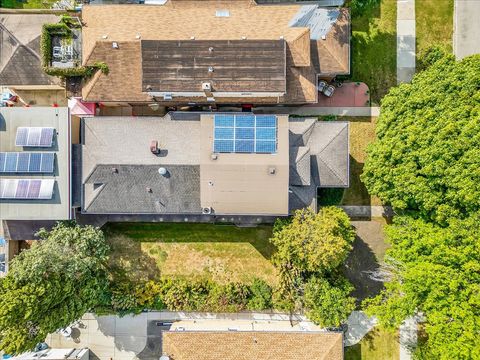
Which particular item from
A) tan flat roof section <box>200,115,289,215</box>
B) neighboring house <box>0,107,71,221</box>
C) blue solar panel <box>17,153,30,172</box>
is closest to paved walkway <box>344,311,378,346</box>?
tan flat roof section <box>200,115,289,215</box>

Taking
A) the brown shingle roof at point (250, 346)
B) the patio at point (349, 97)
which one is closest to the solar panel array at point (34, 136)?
the brown shingle roof at point (250, 346)

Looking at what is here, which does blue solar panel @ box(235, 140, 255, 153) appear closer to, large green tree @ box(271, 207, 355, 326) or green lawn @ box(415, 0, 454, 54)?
large green tree @ box(271, 207, 355, 326)

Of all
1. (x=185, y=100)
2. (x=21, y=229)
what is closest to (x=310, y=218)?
(x=185, y=100)

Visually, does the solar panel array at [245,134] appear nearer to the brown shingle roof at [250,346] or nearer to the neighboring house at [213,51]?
the neighboring house at [213,51]

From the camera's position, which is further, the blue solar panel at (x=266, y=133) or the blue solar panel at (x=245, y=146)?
the blue solar panel at (x=266, y=133)

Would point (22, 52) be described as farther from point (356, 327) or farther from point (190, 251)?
point (356, 327)

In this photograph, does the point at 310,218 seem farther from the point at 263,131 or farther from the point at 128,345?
the point at 128,345
